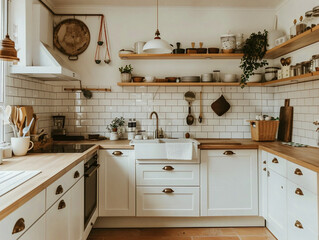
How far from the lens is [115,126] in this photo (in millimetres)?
3414

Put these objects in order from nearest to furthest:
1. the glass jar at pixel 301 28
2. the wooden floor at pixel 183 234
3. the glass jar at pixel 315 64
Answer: the glass jar at pixel 315 64 → the glass jar at pixel 301 28 → the wooden floor at pixel 183 234

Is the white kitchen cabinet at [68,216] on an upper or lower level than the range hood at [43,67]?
lower

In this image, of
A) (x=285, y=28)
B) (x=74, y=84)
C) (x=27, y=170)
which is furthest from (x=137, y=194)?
(x=285, y=28)

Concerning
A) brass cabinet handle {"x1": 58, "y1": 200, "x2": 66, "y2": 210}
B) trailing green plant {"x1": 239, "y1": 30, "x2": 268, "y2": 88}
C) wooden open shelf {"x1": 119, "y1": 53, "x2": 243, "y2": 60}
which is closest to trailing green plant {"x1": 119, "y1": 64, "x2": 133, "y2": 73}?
wooden open shelf {"x1": 119, "y1": 53, "x2": 243, "y2": 60}

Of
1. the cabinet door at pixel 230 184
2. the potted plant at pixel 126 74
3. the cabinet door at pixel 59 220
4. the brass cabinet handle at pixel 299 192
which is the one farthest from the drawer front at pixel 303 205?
the potted plant at pixel 126 74

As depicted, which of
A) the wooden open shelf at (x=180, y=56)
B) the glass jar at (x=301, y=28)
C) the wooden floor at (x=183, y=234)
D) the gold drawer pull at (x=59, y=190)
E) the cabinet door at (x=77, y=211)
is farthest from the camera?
the wooden open shelf at (x=180, y=56)

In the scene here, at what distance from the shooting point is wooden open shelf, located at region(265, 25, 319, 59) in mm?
2354

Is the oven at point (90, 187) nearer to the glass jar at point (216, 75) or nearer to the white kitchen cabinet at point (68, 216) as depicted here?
the white kitchen cabinet at point (68, 216)

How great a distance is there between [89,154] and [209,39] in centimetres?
229

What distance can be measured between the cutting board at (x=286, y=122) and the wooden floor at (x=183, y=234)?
115cm

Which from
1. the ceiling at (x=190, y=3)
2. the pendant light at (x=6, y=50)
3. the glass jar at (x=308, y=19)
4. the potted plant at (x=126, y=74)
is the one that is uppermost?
the ceiling at (x=190, y=3)

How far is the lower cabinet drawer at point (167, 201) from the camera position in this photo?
2.89 m

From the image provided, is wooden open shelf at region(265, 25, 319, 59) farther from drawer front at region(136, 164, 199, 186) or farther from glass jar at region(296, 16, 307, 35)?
drawer front at region(136, 164, 199, 186)

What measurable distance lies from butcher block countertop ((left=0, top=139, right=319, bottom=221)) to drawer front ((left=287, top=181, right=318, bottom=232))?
224 mm
